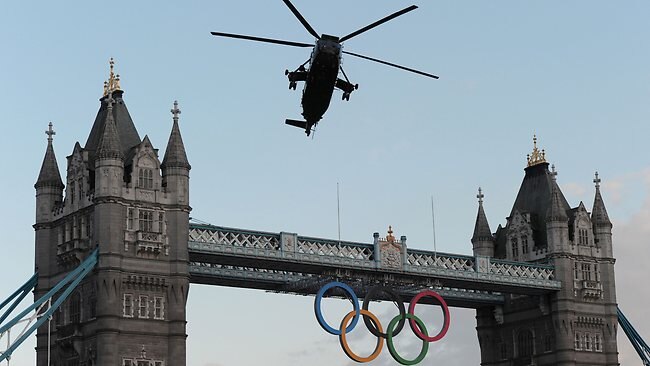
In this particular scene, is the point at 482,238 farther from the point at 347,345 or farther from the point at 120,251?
the point at 120,251

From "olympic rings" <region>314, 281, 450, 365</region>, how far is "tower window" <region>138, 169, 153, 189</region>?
1670 cm

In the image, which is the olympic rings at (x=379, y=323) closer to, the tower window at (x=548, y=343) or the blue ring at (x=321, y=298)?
the blue ring at (x=321, y=298)

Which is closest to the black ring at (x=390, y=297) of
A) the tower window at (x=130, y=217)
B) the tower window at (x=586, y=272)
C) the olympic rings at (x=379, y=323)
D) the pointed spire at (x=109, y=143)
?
the olympic rings at (x=379, y=323)

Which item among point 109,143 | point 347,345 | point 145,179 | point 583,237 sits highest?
point 109,143

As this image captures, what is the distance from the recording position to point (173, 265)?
98.1m

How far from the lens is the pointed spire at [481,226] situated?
130 meters

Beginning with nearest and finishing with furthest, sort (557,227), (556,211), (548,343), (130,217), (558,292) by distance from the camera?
(130,217)
(558,292)
(548,343)
(557,227)
(556,211)

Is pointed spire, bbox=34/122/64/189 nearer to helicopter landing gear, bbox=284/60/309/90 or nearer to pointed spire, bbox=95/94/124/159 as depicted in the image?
pointed spire, bbox=95/94/124/159

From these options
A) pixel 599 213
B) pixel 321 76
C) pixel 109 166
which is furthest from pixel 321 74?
pixel 599 213

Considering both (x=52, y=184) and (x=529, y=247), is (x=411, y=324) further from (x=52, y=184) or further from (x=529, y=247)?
(x=52, y=184)

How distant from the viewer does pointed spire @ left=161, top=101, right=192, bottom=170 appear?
9975cm

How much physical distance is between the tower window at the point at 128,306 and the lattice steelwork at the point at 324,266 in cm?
610

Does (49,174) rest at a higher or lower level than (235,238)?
higher

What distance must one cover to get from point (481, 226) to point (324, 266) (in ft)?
96.0
